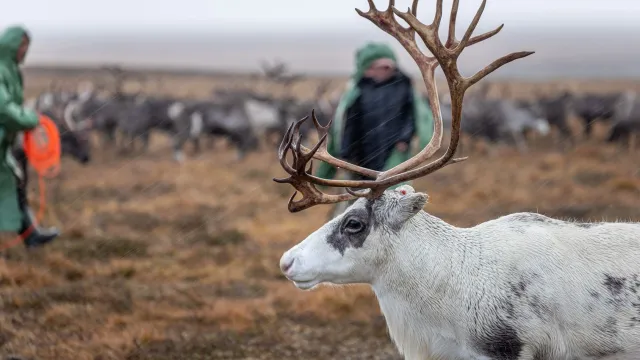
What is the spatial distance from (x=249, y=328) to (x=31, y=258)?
3046 millimetres

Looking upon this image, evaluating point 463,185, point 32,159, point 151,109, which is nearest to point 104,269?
point 32,159

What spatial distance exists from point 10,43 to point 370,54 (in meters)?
3.47

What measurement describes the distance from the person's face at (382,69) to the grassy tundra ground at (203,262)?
166 centimetres

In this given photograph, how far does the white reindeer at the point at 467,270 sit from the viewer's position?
3412 millimetres

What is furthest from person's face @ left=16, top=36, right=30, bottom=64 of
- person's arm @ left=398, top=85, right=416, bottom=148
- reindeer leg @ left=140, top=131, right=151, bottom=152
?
reindeer leg @ left=140, top=131, right=151, bottom=152

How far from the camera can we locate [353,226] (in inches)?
142

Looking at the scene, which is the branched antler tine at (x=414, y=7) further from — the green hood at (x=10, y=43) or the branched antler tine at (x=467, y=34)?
the green hood at (x=10, y=43)

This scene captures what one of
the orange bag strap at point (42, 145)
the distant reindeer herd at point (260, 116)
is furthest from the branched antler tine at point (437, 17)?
the distant reindeer herd at point (260, 116)

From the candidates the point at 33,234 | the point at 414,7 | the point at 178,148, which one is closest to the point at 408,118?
the point at 414,7

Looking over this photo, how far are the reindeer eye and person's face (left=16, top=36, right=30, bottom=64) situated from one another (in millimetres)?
4751

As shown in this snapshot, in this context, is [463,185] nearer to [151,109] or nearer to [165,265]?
[165,265]

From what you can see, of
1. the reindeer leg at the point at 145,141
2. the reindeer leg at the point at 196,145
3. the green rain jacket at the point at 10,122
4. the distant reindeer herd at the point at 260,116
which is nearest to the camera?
the green rain jacket at the point at 10,122

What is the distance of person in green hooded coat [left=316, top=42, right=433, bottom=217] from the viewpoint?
18.2ft

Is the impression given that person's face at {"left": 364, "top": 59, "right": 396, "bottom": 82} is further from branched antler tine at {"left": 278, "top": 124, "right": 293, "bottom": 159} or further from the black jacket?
branched antler tine at {"left": 278, "top": 124, "right": 293, "bottom": 159}
